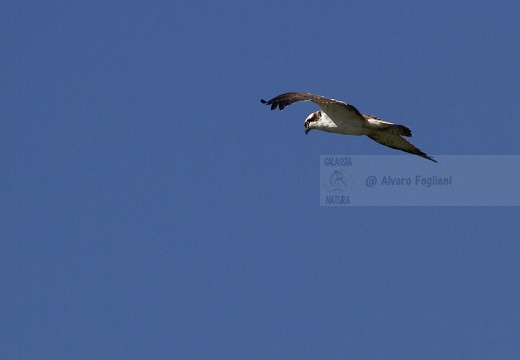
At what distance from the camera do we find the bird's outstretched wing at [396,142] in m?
35.9

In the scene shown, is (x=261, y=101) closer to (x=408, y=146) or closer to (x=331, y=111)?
(x=331, y=111)

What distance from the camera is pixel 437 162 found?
3659 cm

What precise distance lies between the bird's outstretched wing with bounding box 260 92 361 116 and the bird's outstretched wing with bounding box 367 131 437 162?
5.48ft

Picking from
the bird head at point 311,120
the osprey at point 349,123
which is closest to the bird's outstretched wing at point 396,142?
the osprey at point 349,123

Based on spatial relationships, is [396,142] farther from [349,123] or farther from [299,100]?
[299,100]

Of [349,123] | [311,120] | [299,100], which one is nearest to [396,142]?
[349,123]

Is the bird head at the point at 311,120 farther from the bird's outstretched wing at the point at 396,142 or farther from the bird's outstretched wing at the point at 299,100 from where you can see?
the bird's outstretched wing at the point at 396,142

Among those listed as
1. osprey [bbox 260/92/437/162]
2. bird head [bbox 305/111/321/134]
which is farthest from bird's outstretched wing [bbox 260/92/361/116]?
bird head [bbox 305/111/321/134]

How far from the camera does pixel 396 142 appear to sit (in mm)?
36531

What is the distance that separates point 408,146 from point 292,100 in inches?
209

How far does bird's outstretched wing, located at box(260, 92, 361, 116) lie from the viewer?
32375 millimetres

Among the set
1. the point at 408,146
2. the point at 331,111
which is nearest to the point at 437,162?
the point at 408,146

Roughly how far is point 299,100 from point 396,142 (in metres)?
4.74

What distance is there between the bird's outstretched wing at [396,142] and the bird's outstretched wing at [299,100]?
167 centimetres
